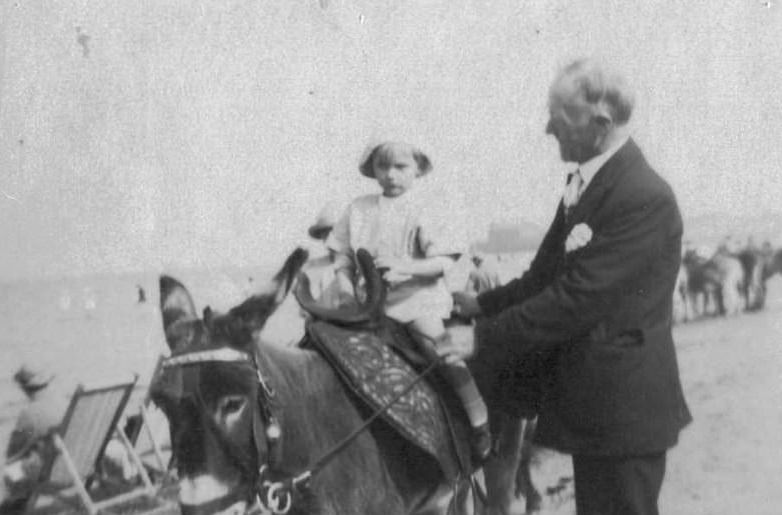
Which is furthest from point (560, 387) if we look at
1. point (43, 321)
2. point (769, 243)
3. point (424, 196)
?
point (43, 321)

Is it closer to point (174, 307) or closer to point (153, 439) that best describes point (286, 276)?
point (174, 307)

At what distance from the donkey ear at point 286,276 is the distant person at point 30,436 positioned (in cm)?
108

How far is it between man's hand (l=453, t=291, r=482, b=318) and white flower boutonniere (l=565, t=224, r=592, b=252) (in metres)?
0.48

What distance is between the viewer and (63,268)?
4344 millimetres

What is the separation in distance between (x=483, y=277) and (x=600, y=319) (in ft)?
1.83

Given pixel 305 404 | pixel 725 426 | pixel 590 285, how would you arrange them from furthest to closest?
pixel 725 426 → pixel 590 285 → pixel 305 404

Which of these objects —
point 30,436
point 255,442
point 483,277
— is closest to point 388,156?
point 483,277

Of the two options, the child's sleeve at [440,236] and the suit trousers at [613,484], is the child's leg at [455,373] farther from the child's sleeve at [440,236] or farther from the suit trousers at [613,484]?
the suit trousers at [613,484]

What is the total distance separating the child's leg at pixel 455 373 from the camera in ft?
13.6

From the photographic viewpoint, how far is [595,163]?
4.32m

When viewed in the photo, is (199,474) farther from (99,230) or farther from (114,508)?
(99,230)

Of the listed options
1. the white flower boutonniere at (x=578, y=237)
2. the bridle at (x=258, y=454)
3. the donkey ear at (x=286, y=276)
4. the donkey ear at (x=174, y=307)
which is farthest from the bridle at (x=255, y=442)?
the white flower boutonniere at (x=578, y=237)

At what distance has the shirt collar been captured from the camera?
14.1 feet

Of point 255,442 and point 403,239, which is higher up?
point 403,239
